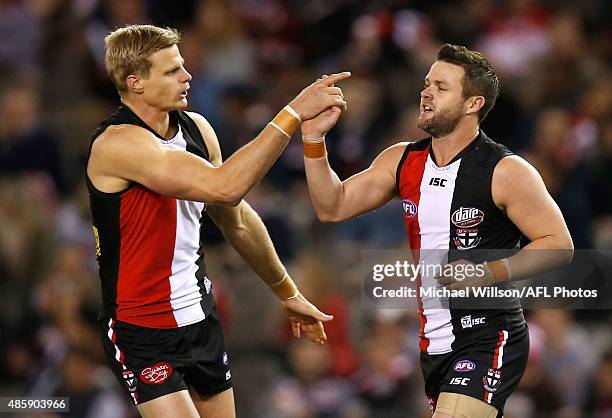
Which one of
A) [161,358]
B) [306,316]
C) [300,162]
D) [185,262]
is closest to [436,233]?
[306,316]

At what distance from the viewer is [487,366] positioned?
5.73 metres

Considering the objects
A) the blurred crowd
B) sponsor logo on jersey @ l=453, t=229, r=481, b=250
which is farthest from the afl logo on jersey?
the blurred crowd

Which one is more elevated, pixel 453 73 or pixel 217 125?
pixel 453 73

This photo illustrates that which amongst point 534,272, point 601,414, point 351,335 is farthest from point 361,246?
point 534,272

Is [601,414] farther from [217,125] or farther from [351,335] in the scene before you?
[217,125]

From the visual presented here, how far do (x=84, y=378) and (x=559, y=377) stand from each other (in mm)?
3848

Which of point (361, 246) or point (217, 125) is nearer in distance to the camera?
point (361, 246)

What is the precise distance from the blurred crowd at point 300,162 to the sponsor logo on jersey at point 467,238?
130 inches

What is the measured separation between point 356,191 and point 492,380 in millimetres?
1213

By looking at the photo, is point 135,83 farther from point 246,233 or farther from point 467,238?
point 467,238

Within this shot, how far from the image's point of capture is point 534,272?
18.7ft

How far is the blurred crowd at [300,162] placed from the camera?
934 cm

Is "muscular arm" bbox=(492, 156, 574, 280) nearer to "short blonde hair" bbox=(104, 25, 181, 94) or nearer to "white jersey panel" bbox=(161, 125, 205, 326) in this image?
"white jersey panel" bbox=(161, 125, 205, 326)

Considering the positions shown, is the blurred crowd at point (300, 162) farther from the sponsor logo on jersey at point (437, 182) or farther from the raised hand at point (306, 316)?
the sponsor logo on jersey at point (437, 182)
